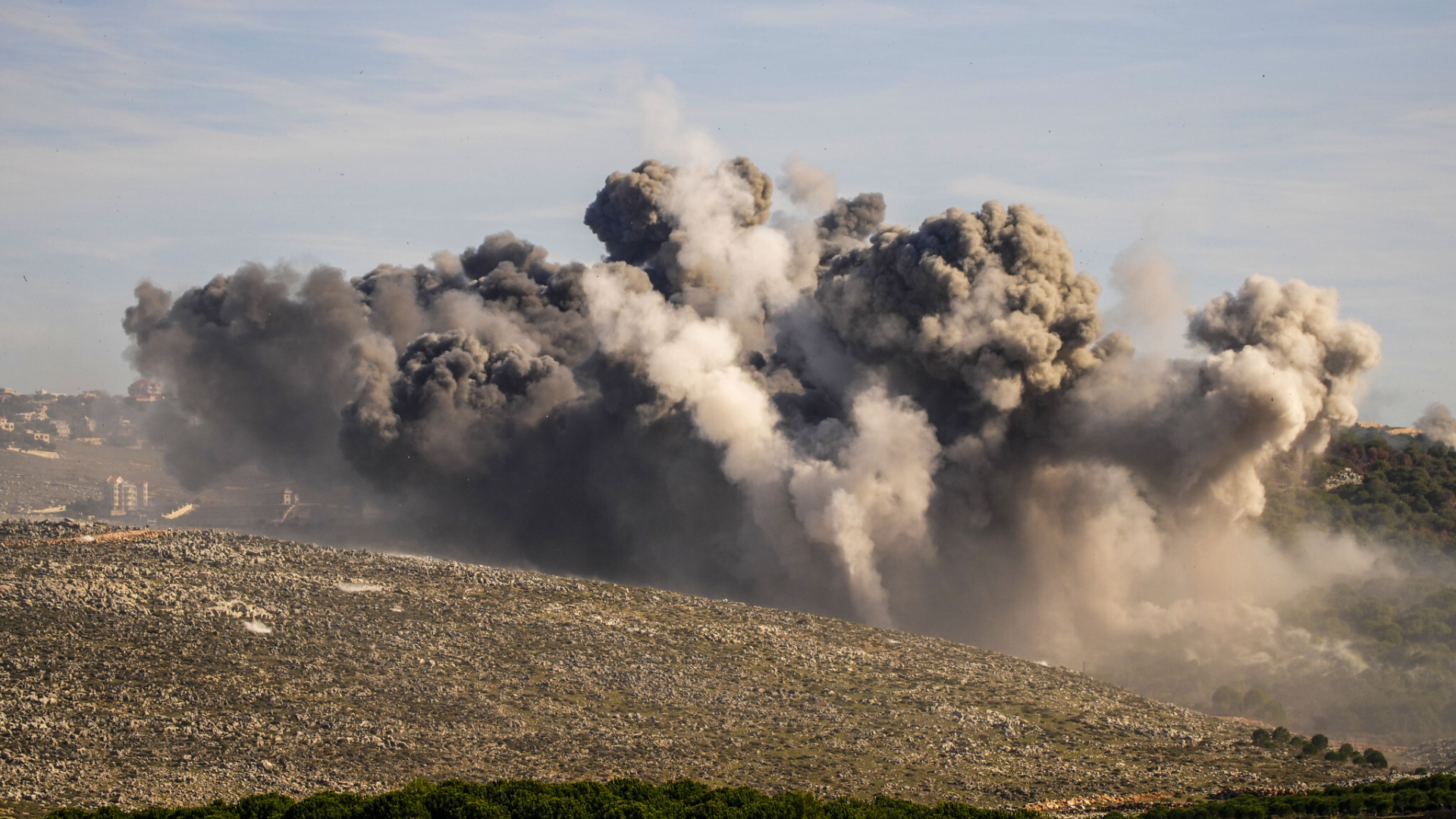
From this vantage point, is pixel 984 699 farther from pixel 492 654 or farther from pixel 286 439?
pixel 286 439

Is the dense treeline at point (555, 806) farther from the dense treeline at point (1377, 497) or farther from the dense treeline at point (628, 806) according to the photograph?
the dense treeline at point (1377, 497)

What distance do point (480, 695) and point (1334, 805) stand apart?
37444 millimetres

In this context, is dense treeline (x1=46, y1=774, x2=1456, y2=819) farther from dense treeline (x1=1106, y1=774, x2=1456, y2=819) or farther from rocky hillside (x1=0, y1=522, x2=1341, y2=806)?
rocky hillside (x1=0, y1=522, x2=1341, y2=806)

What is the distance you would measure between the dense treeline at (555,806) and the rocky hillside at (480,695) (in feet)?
24.3

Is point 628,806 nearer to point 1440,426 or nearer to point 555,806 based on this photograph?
point 555,806

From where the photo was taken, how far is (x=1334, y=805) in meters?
55.4

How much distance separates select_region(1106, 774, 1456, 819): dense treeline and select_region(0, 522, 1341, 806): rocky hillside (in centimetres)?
573

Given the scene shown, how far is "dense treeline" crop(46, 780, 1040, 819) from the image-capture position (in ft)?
145

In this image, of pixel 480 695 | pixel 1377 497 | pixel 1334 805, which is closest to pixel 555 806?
pixel 480 695

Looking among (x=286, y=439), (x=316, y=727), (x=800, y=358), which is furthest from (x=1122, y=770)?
(x=286, y=439)

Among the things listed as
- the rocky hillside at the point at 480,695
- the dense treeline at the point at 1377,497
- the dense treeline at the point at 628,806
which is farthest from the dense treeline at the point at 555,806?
the dense treeline at the point at 1377,497

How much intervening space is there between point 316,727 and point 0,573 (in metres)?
23.9

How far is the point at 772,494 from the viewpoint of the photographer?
106 meters

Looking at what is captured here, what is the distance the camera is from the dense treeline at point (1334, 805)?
5372 centimetres
